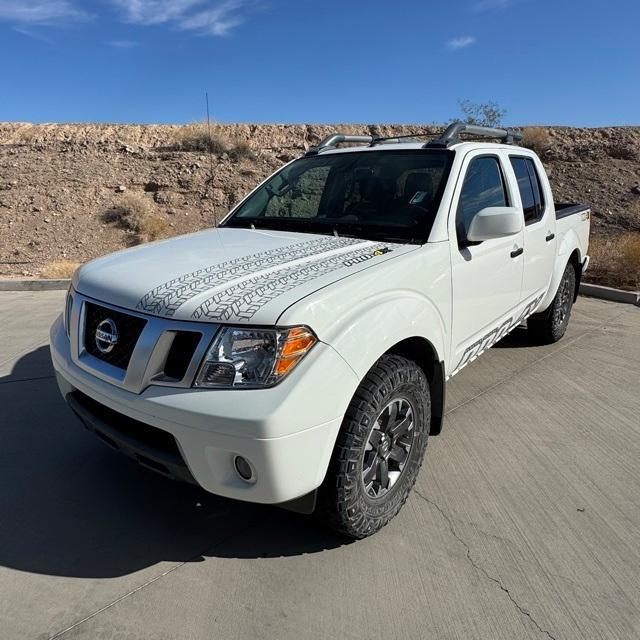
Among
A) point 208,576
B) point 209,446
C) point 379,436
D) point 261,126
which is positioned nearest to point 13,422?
point 208,576

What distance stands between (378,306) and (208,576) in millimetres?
1377

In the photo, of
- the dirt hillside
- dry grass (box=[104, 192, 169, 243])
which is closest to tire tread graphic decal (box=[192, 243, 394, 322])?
the dirt hillside

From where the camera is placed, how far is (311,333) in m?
2.04

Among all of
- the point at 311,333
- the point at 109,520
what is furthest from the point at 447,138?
the point at 109,520

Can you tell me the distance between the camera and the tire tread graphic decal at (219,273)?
2.16 m

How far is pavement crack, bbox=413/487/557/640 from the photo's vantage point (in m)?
2.07

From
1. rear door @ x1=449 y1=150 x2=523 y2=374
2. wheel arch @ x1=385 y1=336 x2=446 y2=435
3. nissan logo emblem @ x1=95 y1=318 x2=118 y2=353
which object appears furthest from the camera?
rear door @ x1=449 y1=150 x2=523 y2=374

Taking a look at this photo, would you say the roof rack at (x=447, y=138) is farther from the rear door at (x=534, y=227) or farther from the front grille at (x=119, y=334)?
the front grille at (x=119, y=334)

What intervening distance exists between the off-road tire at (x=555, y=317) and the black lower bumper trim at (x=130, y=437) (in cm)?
386

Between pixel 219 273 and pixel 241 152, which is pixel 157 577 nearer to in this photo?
pixel 219 273

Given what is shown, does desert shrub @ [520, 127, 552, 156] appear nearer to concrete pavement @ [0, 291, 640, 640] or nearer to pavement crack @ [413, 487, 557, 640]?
concrete pavement @ [0, 291, 640, 640]

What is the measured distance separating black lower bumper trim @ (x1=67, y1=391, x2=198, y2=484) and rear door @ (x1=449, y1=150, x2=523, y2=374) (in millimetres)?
1633

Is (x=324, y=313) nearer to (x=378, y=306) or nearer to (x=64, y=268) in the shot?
(x=378, y=306)

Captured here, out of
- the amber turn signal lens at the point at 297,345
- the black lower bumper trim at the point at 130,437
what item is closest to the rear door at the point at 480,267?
the amber turn signal lens at the point at 297,345
